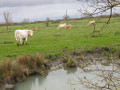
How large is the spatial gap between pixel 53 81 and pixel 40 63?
173 centimetres

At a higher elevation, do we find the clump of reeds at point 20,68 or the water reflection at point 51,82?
the clump of reeds at point 20,68

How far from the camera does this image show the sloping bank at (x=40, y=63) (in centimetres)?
891

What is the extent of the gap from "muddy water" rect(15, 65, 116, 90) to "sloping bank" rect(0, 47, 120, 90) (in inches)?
13.6

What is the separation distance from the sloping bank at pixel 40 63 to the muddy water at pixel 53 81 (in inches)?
13.6

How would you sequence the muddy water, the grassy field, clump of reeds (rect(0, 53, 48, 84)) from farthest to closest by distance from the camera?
the grassy field → clump of reeds (rect(0, 53, 48, 84)) → the muddy water

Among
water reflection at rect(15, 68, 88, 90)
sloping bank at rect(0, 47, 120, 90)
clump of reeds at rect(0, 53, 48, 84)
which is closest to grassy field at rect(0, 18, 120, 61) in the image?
sloping bank at rect(0, 47, 120, 90)

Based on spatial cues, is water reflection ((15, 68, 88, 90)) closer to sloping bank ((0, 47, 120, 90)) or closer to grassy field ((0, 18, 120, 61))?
sloping bank ((0, 47, 120, 90))

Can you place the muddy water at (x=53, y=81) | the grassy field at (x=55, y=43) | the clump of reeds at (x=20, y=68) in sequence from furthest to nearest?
1. the grassy field at (x=55, y=43)
2. the clump of reeds at (x=20, y=68)
3. the muddy water at (x=53, y=81)

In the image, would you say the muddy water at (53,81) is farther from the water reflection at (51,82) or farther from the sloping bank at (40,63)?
the sloping bank at (40,63)

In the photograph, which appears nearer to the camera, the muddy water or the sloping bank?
the muddy water

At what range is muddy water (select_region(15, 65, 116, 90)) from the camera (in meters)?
8.71

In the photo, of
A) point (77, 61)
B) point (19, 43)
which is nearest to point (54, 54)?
point (77, 61)

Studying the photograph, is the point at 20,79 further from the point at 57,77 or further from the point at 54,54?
the point at 54,54

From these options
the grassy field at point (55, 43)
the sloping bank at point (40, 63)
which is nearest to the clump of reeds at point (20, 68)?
the sloping bank at point (40, 63)
